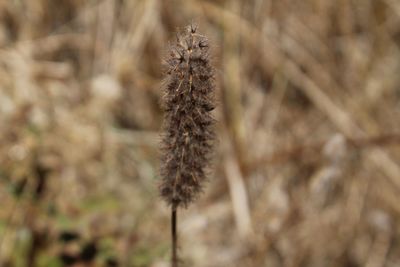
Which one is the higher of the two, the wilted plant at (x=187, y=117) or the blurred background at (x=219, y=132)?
the blurred background at (x=219, y=132)

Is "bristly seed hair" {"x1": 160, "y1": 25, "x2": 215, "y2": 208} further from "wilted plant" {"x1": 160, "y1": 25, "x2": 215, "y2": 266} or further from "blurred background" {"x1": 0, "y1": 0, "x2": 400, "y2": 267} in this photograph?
"blurred background" {"x1": 0, "y1": 0, "x2": 400, "y2": 267}

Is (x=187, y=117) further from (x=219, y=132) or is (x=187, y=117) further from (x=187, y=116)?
(x=219, y=132)

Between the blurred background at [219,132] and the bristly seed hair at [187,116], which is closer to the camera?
the bristly seed hair at [187,116]

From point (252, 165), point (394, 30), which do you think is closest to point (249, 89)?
point (252, 165)

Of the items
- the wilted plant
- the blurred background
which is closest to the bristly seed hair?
the wilted plant

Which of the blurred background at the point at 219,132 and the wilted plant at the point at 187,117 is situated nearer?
the wilted plant at the point at 187,117

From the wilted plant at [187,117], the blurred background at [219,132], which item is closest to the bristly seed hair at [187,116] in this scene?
the wilted plant at [187,117]

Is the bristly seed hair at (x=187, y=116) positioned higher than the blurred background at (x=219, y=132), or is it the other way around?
the blurred background at (x=219, y=132)

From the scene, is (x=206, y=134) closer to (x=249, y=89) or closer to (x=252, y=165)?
(x=252, y=165)

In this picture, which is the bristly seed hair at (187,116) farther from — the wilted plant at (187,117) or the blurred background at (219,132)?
the blurred background at (219,132)
